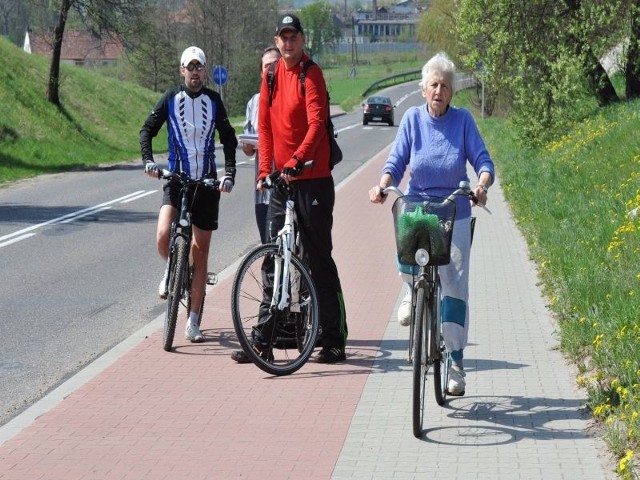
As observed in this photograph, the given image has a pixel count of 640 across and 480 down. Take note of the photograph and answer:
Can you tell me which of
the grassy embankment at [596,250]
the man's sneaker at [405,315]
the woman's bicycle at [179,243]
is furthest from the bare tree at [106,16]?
the man's sneaker at [405,315]

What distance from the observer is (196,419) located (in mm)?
6531

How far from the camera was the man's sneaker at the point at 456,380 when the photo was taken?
6.93 meters

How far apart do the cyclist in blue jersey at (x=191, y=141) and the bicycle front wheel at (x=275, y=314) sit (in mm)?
879

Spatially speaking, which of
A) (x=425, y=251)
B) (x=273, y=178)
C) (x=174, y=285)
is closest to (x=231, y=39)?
(x=174, y=285)

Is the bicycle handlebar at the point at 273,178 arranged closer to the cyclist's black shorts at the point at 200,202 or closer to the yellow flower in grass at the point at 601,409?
the cyclist's black shorts at the point at 200,202

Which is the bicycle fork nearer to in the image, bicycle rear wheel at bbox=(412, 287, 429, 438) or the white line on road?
bicycle rear wheel at bbox=(412, 287, 429, 438)

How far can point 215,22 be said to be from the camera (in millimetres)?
78500

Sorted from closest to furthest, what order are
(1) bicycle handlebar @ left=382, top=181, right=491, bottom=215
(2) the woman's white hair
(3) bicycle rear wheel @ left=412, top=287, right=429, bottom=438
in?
(3) bicycle rear wheel @ left=412, top=287, right=429, bottom=438 < (1) bicycle handlebar @ left=382, top=181, right=491, bottom=215 < (2) the woman's white hair

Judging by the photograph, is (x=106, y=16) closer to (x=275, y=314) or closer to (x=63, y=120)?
(x=63, y=120)

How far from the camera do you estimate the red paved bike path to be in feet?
18.5

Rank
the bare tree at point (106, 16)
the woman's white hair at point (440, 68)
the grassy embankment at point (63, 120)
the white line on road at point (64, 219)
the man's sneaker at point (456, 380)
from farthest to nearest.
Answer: the bare tree at point (106, 16) < the grassy embankment at point (63, 120) < the white line on road at point (64, 219) < the man's sneaker at point (456, 380) < the woman's white hair at point (440, 68)

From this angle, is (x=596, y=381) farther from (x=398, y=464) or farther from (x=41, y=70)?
(x=41, y=70)

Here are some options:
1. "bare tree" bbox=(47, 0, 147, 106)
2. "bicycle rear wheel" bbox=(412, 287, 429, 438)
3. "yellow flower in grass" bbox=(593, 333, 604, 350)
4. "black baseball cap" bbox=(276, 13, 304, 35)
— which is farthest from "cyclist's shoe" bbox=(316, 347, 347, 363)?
"bare tree" bbox=(47, 0, 147, 106)

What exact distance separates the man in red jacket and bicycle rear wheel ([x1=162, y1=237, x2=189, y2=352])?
77 cm
